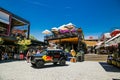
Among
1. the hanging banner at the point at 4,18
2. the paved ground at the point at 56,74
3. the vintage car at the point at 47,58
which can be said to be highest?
the hanging banner at the point at 4,18

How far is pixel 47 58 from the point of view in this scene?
1628 cm

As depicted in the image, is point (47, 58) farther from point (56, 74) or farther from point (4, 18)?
point (4, 18)

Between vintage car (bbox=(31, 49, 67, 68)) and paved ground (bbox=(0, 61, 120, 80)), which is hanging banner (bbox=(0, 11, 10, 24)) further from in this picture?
paved ground (bbox=(0, 61, 120, 80))

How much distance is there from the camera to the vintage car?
15656 mm

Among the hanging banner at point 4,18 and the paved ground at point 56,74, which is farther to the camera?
the hanging banner at point 4,18

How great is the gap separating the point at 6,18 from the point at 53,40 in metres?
11.3

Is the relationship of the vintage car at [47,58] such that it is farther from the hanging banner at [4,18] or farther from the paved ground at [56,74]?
the hanging banner at [4,18]

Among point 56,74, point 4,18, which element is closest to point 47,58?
point 56,74

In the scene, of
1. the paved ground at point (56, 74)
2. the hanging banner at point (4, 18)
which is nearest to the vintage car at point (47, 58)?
the paved ground at point (56, 74)

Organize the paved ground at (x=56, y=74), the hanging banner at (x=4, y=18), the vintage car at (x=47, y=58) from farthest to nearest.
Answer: the hanging banner at (x=4, y=18) → the vintage car at (x=47, y=58) → the paved ground at (x=56, y=74)

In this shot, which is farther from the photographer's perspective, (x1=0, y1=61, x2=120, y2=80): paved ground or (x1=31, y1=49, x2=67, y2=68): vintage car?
(x1=31, y1=49, x2=67, y2=68): vintage car

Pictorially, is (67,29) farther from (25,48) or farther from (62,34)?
(25,48)

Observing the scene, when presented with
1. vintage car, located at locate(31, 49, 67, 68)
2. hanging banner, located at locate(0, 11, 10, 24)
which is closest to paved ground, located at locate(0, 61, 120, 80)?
vintage car, located at locate(31, 49, 67, 68)

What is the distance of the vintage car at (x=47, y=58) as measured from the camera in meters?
15.7
